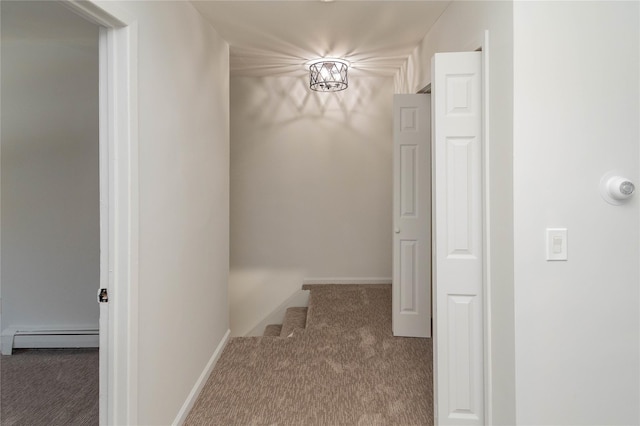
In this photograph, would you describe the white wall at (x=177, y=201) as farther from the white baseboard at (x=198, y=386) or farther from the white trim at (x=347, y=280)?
the white trim at (x=347, y=280)

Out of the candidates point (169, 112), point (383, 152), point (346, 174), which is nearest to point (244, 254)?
point (346, 174)

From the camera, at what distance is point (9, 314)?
11.0ft

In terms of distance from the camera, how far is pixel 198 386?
2.50m

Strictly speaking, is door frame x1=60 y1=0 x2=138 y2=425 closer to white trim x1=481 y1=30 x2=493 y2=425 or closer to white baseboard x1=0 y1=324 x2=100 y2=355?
white trim x1=481 y1=30 x2=493 y2=425

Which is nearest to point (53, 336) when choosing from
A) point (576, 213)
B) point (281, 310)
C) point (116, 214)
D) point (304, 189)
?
point (281, 310)

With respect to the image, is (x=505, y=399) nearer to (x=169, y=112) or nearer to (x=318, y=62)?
(x=169, y=112)

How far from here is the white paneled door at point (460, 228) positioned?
2.02 metres

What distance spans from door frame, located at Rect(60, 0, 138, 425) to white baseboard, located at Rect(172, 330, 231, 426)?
0.62 meters

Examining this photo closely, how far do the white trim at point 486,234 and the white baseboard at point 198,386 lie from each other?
1.62 m

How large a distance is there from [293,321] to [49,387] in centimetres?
210

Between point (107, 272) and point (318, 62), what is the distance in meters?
2.89

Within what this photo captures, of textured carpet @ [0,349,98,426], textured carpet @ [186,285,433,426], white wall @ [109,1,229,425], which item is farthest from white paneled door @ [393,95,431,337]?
textured carpet @ [0,349,98,426]

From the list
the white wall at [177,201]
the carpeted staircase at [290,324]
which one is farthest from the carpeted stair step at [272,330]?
the white wall at [177,201]

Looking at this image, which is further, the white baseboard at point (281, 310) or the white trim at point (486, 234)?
the white baseboard at point (281, 310)
